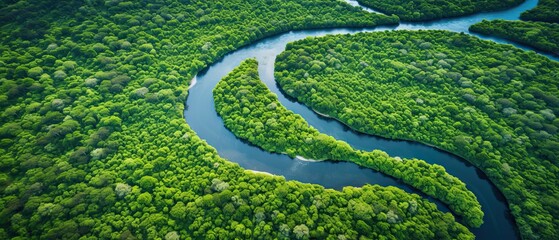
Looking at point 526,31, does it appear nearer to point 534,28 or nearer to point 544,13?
point 534,28

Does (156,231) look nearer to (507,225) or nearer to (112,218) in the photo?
(112,218)

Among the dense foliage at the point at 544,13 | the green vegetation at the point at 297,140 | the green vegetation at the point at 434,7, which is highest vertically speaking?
the dense foliage at the point at 544,13

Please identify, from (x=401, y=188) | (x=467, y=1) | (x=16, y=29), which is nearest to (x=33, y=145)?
(x=16, y=29)

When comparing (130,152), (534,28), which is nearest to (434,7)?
(534,28)

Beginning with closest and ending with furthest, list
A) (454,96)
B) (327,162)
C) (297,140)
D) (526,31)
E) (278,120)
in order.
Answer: (327,162) < (297,140) < (278,120) < (454,96) < (526,31)

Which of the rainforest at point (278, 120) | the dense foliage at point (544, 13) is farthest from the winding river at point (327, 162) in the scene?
the dense foliage at point (544, 13)

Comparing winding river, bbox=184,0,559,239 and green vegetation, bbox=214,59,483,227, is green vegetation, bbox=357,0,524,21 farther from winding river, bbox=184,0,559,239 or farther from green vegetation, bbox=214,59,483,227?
green vegetation, bbox=214,59,483,227

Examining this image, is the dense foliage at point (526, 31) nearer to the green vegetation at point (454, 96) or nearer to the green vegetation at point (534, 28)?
the green vegetation at point (534, 28)
